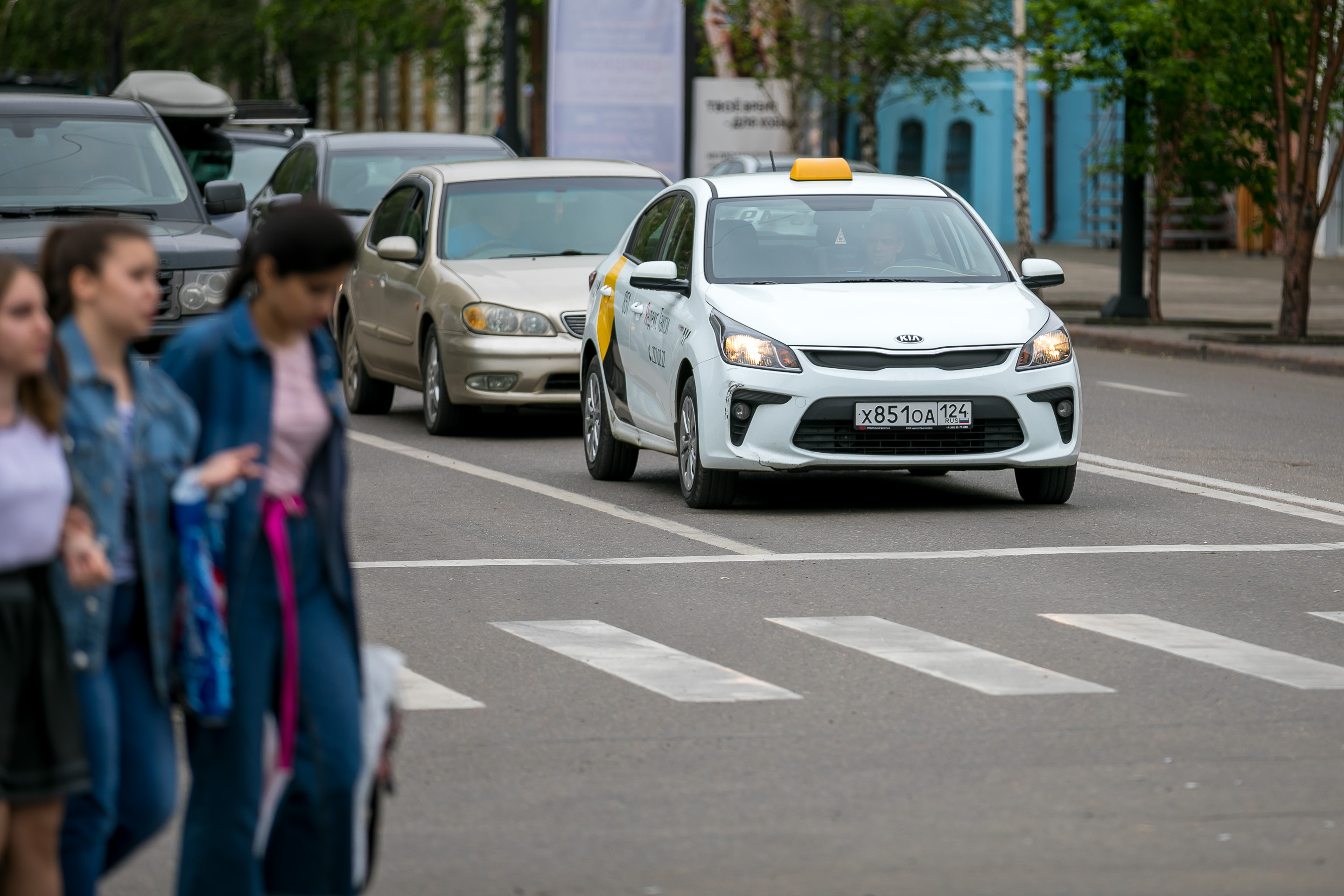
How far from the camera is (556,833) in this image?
5605 millimetres

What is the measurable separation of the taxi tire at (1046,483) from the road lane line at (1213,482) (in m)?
0.63

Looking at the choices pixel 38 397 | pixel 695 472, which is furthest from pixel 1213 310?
pixel 38 397

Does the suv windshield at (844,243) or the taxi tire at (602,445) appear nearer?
the suv windshield at (844,243)

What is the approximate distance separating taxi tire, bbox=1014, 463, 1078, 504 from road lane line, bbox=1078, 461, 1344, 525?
785 mm

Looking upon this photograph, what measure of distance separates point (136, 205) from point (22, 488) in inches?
415

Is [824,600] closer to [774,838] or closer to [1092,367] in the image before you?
[774,838]

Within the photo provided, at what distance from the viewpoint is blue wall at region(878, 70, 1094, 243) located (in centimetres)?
5156

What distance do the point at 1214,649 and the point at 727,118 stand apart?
967 inches

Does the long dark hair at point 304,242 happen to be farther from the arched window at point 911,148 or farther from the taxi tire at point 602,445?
the arched window at point 911,148

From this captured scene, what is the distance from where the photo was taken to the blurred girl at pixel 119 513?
4031 millimetres

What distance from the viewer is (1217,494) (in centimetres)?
1205

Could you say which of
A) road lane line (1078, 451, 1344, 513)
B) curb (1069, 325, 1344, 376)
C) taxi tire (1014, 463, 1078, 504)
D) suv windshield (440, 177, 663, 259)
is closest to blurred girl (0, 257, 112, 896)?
taxi tire (1014, 463, 1078, 504)

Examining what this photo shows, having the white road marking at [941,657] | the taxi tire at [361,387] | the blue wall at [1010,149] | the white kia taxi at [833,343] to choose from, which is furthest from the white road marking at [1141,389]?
the blue wall at [1010,149]

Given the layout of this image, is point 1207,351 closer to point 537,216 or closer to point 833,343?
point 537,216
